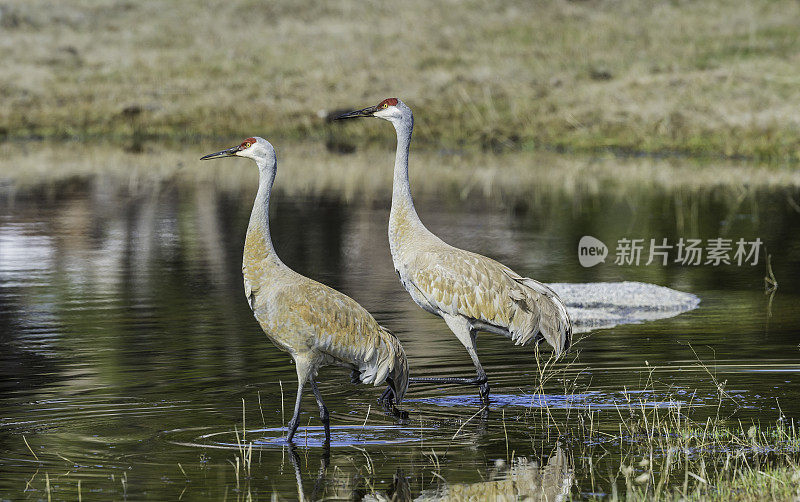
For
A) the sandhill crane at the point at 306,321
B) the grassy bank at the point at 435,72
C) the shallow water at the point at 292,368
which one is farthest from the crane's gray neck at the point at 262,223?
the grassy bank at the point at 435,72

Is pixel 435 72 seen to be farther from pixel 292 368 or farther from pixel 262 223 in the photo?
pixel 262 223

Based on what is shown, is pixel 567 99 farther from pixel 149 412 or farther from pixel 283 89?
pixel 149 412

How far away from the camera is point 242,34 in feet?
178

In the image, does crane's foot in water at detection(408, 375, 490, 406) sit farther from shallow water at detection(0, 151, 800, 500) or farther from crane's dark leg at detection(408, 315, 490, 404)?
shallow water at detection(0, 151, 800, 500)

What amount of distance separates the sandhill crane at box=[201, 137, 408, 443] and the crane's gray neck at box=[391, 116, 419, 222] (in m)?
1.84

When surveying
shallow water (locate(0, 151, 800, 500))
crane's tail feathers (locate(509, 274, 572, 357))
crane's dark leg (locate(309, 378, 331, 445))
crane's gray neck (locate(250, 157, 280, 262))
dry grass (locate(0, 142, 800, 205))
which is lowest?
dry grass (locate(0, 142, 800, 205))

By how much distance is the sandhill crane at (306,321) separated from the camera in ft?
31.3

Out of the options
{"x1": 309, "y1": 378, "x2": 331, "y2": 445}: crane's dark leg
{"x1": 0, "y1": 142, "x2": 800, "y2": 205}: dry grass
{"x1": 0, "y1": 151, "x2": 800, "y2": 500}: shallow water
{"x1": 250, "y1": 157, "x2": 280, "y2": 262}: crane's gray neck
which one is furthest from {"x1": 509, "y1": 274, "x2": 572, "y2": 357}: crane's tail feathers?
{"x1": 0, "y1": 142, "x2": 800, "y2": 205}: dry grass

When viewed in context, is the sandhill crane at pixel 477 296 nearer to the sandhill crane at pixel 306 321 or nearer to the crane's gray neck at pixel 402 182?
the crane's gray neck at pixel 402 182

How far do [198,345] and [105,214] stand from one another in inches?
521

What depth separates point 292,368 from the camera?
12.2 meters

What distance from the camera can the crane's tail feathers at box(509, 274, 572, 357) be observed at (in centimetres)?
1131

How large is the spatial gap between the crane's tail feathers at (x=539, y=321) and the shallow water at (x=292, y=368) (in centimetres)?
29

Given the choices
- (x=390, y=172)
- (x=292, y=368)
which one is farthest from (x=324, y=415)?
(x=390, y=172)
